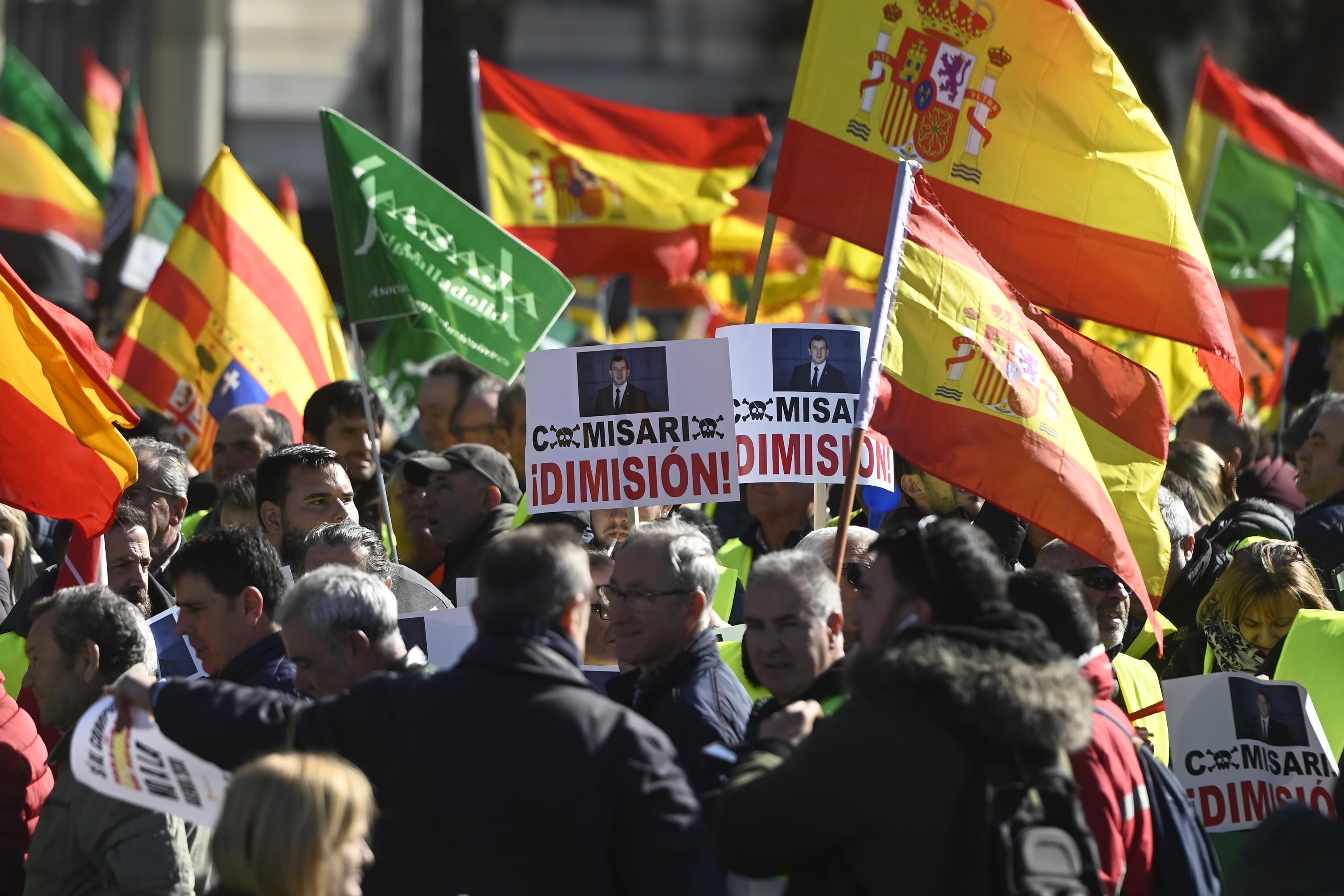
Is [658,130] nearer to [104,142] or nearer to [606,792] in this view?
[606,792]

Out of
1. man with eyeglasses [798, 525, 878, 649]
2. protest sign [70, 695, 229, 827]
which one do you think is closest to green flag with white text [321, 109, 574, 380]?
man with eyeglasses [798, 525, 878, 649]

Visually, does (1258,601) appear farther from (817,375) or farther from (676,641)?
(676,641)

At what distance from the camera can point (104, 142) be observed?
16.1 metres

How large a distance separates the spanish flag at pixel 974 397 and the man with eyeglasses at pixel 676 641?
0.76 metres

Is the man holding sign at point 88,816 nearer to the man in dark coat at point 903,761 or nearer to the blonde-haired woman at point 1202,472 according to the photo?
the man in dark coat at point 903,761

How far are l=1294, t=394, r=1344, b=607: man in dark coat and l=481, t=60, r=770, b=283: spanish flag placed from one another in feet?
12.3

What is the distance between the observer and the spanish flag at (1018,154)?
564cm

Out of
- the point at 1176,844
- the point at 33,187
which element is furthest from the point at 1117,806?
the point at 33,187

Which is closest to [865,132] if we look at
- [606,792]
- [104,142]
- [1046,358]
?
[1046,358]

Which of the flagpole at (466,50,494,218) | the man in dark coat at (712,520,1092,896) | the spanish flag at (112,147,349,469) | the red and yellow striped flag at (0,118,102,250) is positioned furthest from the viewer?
the red and yellow striped flag at (0,118,102,250)

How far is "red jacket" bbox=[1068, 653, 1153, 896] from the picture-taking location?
350 cm

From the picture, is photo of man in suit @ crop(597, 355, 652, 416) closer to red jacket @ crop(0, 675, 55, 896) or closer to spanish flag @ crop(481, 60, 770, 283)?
red jacket @ crop(0, 675, 55, 896)

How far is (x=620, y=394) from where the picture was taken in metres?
5.54

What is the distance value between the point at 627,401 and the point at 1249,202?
613 centimetres
